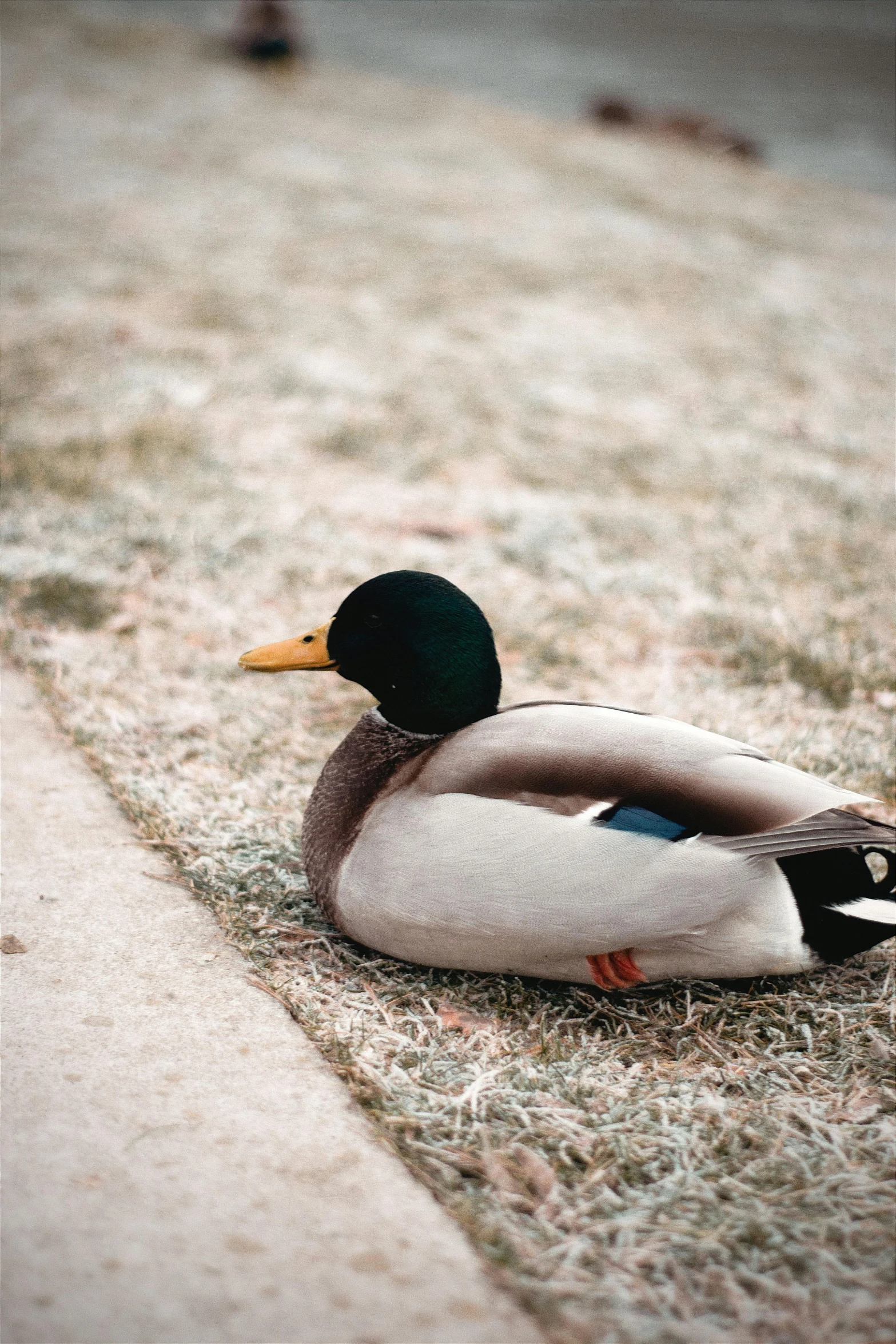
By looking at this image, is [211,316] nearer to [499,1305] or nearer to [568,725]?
[568,725]

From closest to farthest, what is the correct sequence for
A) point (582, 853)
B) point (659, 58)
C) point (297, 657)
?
point (582, 853) < point (297, 657) < point (659, 58)

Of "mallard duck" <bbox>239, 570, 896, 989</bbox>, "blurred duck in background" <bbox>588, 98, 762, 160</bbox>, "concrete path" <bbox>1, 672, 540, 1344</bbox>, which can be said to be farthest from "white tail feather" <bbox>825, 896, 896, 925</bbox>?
"blurred duck in background" <bbox>588, 98, 762, 160</bbox>

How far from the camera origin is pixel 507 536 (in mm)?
3633

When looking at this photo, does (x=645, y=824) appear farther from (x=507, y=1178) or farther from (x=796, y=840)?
(x=507, y=1178)

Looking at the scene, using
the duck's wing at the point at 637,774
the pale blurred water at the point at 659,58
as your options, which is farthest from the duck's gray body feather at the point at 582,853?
Answer: the pale blurred water at the point at 659,58

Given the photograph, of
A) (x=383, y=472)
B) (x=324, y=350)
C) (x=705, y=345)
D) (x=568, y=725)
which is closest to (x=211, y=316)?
(x=324, y=350)

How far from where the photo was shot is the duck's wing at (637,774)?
5.52ft

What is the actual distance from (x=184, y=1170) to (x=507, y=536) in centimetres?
240

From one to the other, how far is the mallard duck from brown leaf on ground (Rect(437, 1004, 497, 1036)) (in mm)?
71

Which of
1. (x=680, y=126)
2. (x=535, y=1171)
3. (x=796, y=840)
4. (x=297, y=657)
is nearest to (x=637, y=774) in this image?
(x=796, y=840)

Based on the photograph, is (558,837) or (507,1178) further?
(558,837)

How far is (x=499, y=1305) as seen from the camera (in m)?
1.39

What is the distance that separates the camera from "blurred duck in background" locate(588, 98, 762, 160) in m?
9.20

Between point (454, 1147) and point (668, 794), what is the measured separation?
0.56 meters
